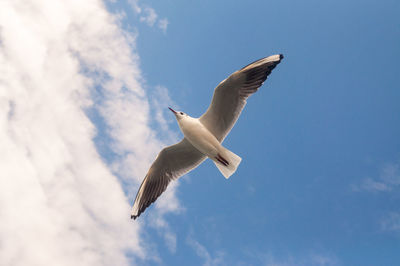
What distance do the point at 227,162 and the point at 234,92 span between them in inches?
49.3

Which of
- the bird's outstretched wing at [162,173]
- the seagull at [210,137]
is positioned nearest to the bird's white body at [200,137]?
the seagull at [210,137]

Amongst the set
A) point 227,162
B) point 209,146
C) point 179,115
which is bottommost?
point 227,162

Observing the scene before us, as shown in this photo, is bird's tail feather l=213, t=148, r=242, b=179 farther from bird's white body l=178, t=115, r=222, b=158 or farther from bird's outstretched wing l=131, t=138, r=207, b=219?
bird's outstretched wing l=131, t=138, r=207, b=219

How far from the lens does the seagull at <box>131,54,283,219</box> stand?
6180mm

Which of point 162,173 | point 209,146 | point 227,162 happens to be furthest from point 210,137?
point 162,173

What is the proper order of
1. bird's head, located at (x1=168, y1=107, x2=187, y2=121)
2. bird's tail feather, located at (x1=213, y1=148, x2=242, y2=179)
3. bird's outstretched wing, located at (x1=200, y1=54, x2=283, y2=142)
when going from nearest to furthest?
1. bird's outstretched wing, located at (x1=200, y1=54, x2=283, y2=142)
2. bird's tail feather, located at (x1=213, y1=148, x2=242, y2=179)
3. bird's head, located at (x1=168, y1=107, x2=187, y2=121)

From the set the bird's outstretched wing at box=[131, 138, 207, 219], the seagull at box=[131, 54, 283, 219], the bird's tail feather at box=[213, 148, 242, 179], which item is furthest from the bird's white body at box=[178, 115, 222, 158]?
the bird's outstretched wing at box=[131, 138, 207, 219]

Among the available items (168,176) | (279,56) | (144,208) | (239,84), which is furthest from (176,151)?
(279,56)

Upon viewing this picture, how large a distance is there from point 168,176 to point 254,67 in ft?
8.82

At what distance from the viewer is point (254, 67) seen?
6.16 meters

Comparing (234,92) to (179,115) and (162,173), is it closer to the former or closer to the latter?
(179,115)

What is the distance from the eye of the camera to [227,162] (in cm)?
649

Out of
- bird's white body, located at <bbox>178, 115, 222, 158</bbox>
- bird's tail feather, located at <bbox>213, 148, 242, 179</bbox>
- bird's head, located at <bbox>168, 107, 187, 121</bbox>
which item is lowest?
bird's tail feather, located at <bbox>213, 148, 242, 179</bbox>

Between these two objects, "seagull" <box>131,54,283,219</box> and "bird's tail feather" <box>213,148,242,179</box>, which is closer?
"seagull" <box>131,54,283,219</box>
